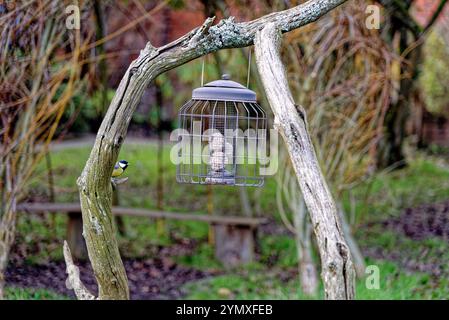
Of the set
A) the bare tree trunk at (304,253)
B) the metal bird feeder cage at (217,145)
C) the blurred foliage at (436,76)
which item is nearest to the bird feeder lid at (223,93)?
the metal bird feeder cage at (217,145)

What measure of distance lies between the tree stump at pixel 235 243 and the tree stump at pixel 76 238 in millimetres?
1448

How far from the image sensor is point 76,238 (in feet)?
23.4

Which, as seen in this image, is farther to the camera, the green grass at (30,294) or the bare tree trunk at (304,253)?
the bare tree trunk at (304,253)

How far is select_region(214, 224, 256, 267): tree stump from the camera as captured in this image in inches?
292

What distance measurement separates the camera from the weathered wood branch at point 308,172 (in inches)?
94.0

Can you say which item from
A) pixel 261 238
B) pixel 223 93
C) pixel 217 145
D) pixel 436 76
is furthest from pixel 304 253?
pixel 436 76

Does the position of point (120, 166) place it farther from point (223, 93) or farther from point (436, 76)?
point (436, 76)

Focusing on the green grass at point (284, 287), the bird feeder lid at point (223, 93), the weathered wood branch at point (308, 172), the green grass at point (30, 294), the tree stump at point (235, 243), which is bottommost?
the green grass at point (284, 287)

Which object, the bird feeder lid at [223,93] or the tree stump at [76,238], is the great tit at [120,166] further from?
the tree stump at [76,238]

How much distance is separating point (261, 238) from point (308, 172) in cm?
562

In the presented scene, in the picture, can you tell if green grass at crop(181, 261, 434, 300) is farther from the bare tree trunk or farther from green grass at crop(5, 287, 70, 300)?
green grass at crop(5, 287, 70, 300)

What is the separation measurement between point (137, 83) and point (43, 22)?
2857 millimetres

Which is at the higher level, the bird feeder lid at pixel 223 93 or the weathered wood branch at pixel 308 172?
the bird feeder lid at pixel 223 93
